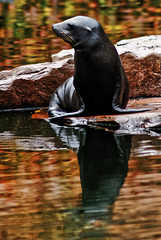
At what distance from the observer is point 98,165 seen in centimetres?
240

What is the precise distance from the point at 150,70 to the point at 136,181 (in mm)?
3804

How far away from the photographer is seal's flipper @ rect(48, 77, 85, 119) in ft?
14.6

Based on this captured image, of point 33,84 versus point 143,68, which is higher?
point 143,68

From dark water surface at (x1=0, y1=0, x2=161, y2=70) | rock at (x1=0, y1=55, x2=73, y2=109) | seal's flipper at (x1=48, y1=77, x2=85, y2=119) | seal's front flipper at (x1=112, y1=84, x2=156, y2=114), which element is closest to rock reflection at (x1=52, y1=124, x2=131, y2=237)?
seal's front flipper at (x1=112, y1=84, x2=156, y2=114)

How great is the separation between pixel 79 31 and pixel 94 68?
349mm

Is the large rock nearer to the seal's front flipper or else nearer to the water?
the water

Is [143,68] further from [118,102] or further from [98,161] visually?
[98,161]

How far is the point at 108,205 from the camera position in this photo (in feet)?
5.50

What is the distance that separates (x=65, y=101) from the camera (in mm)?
4750

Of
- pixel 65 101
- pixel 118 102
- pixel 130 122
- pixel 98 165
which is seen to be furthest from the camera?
pixel 65 101

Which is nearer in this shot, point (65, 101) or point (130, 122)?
point (130, 122)

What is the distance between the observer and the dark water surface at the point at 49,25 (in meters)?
7.81

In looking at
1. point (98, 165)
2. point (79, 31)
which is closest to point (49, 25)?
point (79, 31)

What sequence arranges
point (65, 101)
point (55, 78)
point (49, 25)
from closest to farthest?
point (65, 101) → point (55, 78) → point (49, 25)
